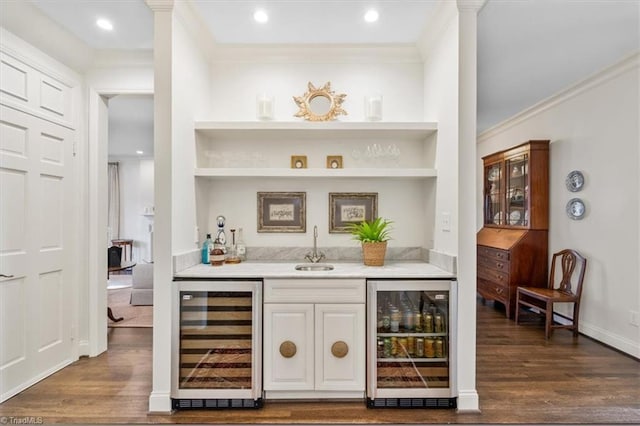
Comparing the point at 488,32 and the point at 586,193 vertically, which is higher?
the point at 488,32

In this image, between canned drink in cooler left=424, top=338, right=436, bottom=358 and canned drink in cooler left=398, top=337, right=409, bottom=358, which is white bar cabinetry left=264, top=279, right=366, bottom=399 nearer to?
canned drink in cooler left=398, top=337, right=409, bottom=358

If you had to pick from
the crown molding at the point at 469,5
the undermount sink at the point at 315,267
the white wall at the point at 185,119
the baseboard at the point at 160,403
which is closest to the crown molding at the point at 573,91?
the crown molding at the point at 469,5

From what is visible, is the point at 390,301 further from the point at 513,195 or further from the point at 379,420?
the point at 513,195

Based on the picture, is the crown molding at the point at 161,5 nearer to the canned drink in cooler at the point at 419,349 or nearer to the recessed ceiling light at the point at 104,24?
the recessed ceiling light at the point at 104,24

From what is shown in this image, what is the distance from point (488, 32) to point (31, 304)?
418cm

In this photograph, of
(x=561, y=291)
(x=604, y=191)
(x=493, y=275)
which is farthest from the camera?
(x=493, y=275)

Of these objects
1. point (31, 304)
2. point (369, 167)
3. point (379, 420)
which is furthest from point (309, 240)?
point (31, 304)

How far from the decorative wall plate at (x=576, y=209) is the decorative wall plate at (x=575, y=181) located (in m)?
0.13

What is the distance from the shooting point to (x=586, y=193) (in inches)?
149

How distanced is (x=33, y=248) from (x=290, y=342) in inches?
82.5

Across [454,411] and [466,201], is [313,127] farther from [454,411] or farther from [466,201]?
[454,411]

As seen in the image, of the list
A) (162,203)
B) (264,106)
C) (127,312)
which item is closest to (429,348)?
(162,203)

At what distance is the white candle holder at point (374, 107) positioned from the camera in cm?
282

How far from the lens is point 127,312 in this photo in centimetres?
461
